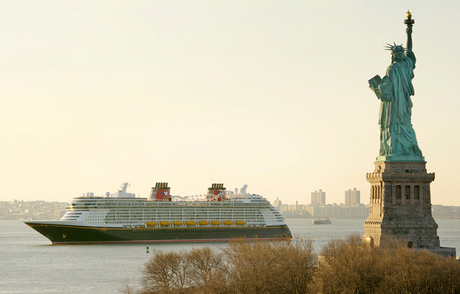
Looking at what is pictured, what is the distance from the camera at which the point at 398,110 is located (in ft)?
A: 154

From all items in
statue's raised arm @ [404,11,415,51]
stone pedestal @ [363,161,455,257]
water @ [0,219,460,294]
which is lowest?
water @ [0,219,460,294]

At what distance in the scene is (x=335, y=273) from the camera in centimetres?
4044

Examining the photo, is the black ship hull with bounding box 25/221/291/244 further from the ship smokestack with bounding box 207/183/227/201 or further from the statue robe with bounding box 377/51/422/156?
the statue robe with bounding box 377/51/422/156

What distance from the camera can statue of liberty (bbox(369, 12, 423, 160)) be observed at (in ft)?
153

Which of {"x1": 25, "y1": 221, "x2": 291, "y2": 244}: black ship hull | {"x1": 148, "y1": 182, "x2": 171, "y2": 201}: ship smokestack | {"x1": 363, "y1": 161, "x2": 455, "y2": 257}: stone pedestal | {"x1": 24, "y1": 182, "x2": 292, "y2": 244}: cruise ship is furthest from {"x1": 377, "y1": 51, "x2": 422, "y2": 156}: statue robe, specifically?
{"x1": 148, "y1": 182, "x2": 171, "y2": 201}: ship smokestack

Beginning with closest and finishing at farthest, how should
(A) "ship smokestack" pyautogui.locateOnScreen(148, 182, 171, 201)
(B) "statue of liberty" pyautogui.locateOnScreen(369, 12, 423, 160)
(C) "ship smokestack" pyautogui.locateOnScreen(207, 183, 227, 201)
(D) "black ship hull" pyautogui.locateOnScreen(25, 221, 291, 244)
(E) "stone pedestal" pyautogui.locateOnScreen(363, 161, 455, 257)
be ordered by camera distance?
(E) "stone pedestal" pyautogui.locateOnScreen(363, 161, 455, 257)
(B) "statue of liberty" pyautogui.locateOnScreen(369, 12, 423, 160)
(D) "black ship hull" pyautogui.locateOnScreen(25, 221, 291, 244)
(A) "ship smokestack" pyautogui.locateOnScreen(148, 182, 171, 201)
(C) "ship smokestack" pyautogui.locateOnScreen(207, 183, 227, 201)

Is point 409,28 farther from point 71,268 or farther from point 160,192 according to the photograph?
point 160,192

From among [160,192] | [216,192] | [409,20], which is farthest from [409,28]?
[216,192]

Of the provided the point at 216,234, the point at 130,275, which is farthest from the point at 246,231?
the point at 130,275

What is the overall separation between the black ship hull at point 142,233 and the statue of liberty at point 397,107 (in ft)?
229

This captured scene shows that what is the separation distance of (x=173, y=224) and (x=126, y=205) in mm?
9314

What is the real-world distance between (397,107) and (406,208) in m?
6.92

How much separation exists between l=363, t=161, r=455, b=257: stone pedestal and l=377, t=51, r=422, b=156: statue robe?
118 cm

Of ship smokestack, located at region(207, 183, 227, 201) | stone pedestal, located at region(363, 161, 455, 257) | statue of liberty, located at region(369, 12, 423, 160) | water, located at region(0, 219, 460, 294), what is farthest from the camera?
ship smokestack, located at region(207, 183, 227, 201)
